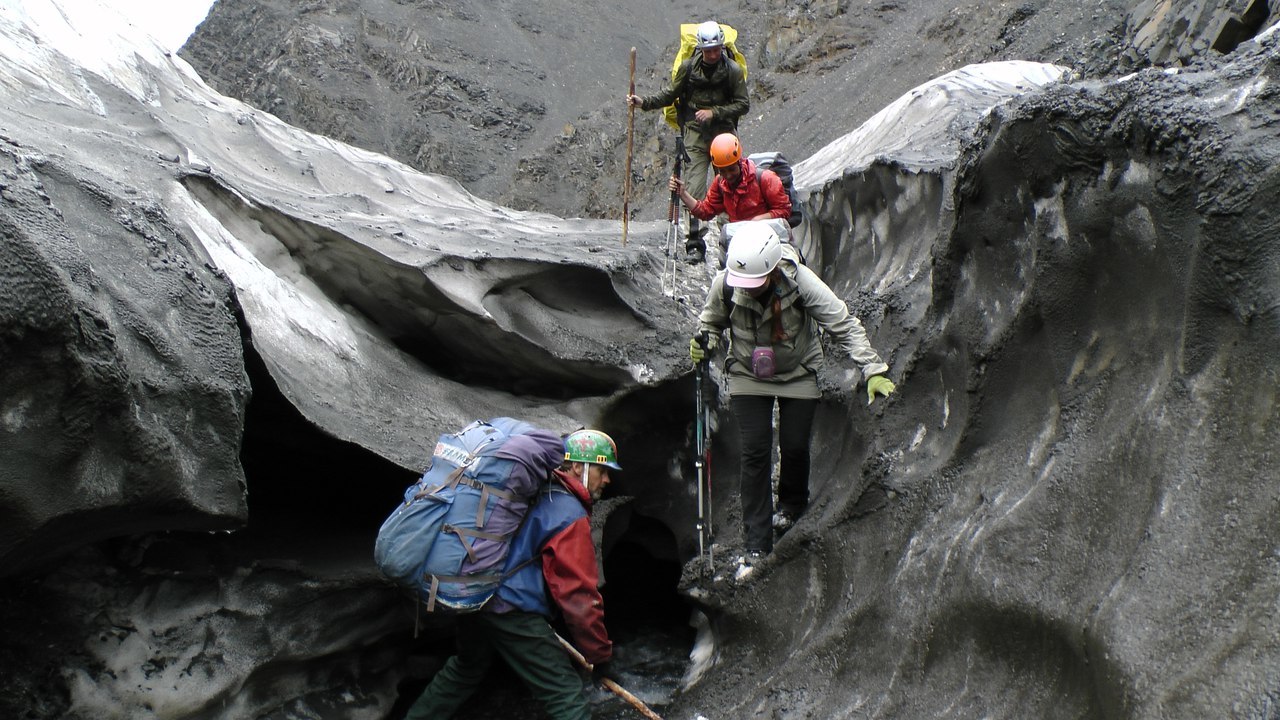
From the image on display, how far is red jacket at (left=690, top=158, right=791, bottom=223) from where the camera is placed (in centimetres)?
748

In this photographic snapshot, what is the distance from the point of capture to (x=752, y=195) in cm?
754

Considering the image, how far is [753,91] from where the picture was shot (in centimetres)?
2503

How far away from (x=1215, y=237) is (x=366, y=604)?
5.07 meters

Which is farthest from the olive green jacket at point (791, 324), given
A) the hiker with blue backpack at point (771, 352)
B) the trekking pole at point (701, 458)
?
the trekking pole at point (701, 458)

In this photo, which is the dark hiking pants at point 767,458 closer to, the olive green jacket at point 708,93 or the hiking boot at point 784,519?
the hiking boot at point 784,519

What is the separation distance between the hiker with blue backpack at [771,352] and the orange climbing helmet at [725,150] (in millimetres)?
1460

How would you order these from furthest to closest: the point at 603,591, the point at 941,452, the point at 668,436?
the point at 603,591
the point at 668,436
the point at 941,452

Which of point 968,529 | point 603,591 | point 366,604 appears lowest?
point 603,591

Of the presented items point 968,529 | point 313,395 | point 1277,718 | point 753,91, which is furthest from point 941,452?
point 753,91

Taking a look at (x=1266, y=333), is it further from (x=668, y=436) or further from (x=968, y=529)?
(x=668, y=436)

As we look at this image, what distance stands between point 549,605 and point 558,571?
24 cm

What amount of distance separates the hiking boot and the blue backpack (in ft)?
5.97

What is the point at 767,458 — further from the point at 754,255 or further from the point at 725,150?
the point at 725,150

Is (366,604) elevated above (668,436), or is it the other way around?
(668,436)
